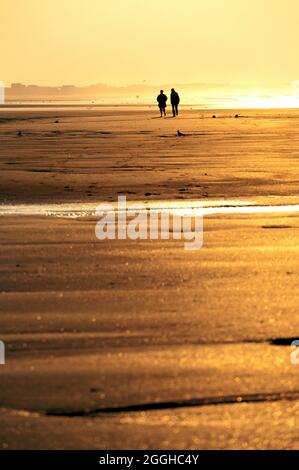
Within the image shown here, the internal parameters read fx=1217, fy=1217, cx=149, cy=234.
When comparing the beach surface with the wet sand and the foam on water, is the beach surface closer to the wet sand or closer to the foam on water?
the foam on water

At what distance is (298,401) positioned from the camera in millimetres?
6172

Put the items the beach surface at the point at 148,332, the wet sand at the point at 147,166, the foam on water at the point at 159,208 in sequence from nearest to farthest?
1. the beach surface at the point at 148,332
2. the foam on water at the point at 159,208
3. the wet sand at the point at 147,166

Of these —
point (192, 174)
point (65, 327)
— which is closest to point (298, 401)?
point (65, 327)

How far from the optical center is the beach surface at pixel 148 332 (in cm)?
585

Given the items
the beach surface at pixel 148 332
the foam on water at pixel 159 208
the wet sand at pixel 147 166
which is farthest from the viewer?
the wet sand at pixel 147 166

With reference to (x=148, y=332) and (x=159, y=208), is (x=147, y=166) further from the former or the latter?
(x=148, y=332)

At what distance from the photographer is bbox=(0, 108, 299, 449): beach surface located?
585cm

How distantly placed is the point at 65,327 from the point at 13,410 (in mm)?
1744

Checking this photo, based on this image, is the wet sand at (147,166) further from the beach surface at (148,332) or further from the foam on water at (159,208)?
the beach surface at (148,332)

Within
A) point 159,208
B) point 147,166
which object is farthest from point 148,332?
point 147,166

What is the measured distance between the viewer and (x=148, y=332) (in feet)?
25.1

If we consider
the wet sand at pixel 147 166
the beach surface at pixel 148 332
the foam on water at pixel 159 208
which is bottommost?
the beach surface at pixel 148 332

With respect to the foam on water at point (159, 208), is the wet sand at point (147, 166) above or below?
above

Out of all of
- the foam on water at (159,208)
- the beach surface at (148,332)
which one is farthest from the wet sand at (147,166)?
the beach surface at (148,332)
